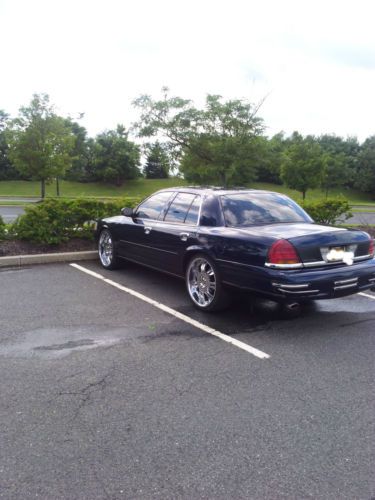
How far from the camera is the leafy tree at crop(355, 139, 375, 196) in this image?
56.7 metres

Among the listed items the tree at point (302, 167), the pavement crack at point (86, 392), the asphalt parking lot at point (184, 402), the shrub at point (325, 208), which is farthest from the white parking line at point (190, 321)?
the tree at point (302, 167)

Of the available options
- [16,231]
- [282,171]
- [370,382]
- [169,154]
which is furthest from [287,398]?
[282,171]

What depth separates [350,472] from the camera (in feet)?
7.88

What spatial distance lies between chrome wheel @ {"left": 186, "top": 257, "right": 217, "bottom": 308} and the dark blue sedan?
1cm

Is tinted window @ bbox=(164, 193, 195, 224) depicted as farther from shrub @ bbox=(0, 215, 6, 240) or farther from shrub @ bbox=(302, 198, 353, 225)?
shrub @ bbox=(302, 198, 353, 225)

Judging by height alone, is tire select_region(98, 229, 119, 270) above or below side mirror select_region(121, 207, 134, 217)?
below

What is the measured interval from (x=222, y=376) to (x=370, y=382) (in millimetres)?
1206

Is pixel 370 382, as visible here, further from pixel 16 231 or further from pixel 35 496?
pixel 16 231

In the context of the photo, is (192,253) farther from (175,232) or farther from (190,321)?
(190,321)

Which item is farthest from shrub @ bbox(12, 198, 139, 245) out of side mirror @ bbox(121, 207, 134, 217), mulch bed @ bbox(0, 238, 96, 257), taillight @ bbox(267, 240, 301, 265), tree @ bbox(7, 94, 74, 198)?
tree @ bbox(7, 94, 74, 198)

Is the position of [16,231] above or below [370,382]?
above

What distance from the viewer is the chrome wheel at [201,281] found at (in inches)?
204

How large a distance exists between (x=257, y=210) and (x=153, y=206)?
186 cm

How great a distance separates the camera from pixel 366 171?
57.4 metres
